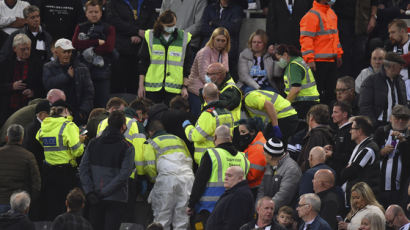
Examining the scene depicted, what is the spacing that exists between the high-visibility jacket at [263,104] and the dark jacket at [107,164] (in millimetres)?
2360

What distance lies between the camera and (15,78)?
16.8 m

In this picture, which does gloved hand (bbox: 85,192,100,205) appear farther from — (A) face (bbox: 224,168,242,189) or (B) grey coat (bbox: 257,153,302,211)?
(B) grey coat (bbox: 257,153,302,211)

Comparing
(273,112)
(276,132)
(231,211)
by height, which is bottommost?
(231,211)

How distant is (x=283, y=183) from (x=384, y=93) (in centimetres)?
303

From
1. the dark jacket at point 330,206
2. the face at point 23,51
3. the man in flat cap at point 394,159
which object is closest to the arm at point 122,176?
the dark jacket at point 330,206

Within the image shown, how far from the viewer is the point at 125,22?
18.1 m

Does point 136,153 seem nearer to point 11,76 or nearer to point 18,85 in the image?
point 18,85

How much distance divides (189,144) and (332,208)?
2794 mm

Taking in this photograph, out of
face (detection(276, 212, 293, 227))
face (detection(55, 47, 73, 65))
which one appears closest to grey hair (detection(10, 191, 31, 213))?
face (detection(276, 212, 293, 227))

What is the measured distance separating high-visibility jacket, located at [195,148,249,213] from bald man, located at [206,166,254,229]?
45 centimetres

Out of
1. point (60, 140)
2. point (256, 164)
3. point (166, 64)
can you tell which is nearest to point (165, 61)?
point (166, 64)

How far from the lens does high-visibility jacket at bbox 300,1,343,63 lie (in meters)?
16.9

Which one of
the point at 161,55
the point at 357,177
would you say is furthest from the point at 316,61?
the point at 357,177

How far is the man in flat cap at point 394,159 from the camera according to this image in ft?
46.2
